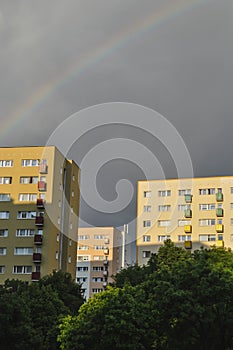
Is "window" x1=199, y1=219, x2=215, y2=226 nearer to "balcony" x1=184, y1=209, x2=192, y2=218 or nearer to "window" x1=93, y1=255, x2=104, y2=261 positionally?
"balcony" x1=184, y1=209, x2=192, y2=218

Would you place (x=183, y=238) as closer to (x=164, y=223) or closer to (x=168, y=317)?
(x=164, y=223)

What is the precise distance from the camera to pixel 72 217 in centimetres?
7331

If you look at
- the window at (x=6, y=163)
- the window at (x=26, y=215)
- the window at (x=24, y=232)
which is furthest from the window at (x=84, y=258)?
the window at (x=24, y=232)

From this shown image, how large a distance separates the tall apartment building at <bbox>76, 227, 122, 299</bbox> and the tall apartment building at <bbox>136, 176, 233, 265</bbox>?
38.3 m

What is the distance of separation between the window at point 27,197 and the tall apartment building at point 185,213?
60.8 ft

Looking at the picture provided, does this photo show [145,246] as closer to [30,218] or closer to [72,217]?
[72,217]

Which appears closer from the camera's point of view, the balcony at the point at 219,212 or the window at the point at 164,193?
the balcony at the point at 219,212

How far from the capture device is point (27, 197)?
6888cm

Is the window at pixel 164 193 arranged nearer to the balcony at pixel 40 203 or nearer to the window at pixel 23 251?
the balcony at pixel 40 203

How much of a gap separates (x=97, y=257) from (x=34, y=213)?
194 ft

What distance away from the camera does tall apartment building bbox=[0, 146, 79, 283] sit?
65812 mm

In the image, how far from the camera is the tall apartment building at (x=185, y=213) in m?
77.6

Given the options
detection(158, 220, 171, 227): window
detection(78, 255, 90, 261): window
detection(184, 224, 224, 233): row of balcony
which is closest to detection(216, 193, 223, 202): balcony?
detection(184, 224, 224, 233): row of balcony

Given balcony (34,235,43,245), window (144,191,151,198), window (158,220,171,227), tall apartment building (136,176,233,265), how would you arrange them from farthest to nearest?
window (144,191,151,198)
window (158,220,171,227)
tall apartment building (136,176,233,265)
balcony (34,235,43,245)
